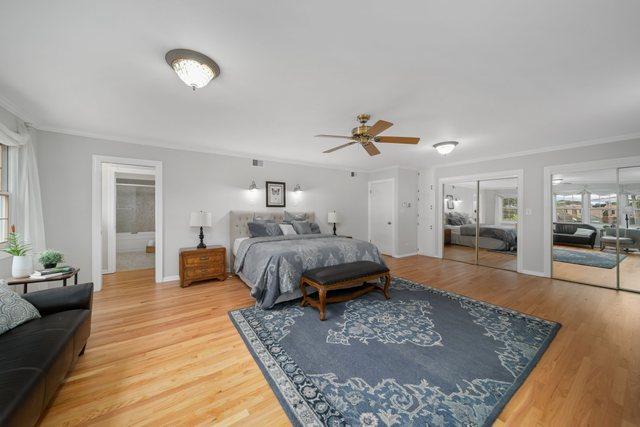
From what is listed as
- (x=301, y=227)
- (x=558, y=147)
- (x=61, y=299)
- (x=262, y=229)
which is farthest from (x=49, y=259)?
(x=558, y=147)

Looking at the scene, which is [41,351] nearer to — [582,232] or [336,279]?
[336,279]

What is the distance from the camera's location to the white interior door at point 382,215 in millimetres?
6406

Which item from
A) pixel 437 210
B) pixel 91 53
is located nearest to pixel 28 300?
pixel 91 53

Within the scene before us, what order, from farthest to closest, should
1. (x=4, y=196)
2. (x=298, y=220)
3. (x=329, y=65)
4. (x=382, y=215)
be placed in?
1. (x=382, y=215)
2. (x=298, y=220)
3. (x=4, y=196)
4. (x=329, y=65)

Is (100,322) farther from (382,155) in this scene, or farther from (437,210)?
(437,210)

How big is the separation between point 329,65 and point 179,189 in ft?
12.0

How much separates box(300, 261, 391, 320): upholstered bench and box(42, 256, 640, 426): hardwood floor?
926mm

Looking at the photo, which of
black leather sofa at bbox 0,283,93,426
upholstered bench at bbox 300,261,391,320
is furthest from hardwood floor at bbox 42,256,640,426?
upholstered bench at bbox 300,261,391,320

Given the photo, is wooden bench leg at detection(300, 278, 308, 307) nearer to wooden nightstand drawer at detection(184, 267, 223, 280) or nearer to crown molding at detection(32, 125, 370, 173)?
wooden nightstand drawer at detection(184, 267, 223, 280)

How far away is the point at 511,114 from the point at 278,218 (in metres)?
4.24

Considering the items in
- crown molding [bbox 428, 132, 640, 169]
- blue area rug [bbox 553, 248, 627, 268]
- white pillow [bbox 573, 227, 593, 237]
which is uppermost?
crown molding [bbox 428, 132, 640, 169]

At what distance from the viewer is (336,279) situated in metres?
2.87

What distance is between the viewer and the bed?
3102 millimetres

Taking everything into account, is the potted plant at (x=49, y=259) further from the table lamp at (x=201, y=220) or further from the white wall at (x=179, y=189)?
the table lamp at (x=201, y=220)
